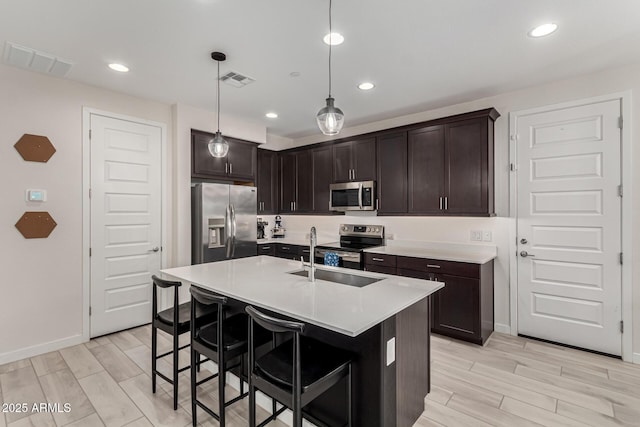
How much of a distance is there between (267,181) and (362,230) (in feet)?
6.09

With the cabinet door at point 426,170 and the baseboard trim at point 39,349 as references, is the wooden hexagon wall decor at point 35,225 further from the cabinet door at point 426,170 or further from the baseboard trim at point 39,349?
the cabinet door at point 426,170

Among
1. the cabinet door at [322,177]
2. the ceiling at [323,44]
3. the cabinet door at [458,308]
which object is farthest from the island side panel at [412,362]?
the cabinet door at [322,177]

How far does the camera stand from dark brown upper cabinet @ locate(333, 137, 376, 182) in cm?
437

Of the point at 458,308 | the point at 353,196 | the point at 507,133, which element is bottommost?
the point at 458,308

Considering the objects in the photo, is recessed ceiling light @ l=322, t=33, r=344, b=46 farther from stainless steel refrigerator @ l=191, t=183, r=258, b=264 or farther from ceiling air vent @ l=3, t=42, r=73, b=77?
ceiling air vent @ l=3, t=42, r=73, b=77

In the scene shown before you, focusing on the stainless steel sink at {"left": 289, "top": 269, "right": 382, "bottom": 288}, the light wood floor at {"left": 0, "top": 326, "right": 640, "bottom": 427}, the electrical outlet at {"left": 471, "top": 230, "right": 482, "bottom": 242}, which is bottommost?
the light wood floor at {"left": 0, "top": 326, "right": 640, "bottom": 427}

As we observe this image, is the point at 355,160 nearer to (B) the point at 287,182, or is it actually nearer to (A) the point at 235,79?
(B) the point at 287,182

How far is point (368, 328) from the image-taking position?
4.68ft

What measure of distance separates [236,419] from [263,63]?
113 inches

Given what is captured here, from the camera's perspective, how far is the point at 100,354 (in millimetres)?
3092

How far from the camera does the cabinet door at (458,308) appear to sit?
324 centimetres

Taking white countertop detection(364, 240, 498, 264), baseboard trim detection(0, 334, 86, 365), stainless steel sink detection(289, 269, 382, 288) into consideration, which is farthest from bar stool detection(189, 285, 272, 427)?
white countertop detection(364, 240, 498, 264)

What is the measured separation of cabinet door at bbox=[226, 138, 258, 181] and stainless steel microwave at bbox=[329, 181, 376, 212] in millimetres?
1255

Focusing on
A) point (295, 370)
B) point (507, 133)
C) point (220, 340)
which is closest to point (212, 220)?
point (220, 340)
